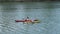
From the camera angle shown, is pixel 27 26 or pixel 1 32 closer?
pixel 1 32

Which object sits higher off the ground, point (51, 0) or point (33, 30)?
point (33, 30)

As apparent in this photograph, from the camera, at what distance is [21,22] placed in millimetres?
28016

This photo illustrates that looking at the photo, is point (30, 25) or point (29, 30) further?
point (30, 25)

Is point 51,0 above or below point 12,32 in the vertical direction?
below

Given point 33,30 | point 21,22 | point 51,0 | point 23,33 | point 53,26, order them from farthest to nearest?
point 51,0 < point 21,22 < point 53,26 < point 33,30 < point 23,33

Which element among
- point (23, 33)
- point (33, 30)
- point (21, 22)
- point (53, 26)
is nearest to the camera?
point (23, 33)

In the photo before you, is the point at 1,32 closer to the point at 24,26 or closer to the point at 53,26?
the point at 24,26

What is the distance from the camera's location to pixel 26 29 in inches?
946

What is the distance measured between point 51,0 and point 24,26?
6708 centimetres

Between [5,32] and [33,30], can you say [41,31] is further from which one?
[5,32]

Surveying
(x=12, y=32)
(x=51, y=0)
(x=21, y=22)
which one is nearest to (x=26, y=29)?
(x=12, y=32)

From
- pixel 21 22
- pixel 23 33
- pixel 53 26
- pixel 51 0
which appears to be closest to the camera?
pixel 23 33

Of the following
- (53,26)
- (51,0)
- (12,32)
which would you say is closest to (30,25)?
(53,26)

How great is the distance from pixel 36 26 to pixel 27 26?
858 mm
